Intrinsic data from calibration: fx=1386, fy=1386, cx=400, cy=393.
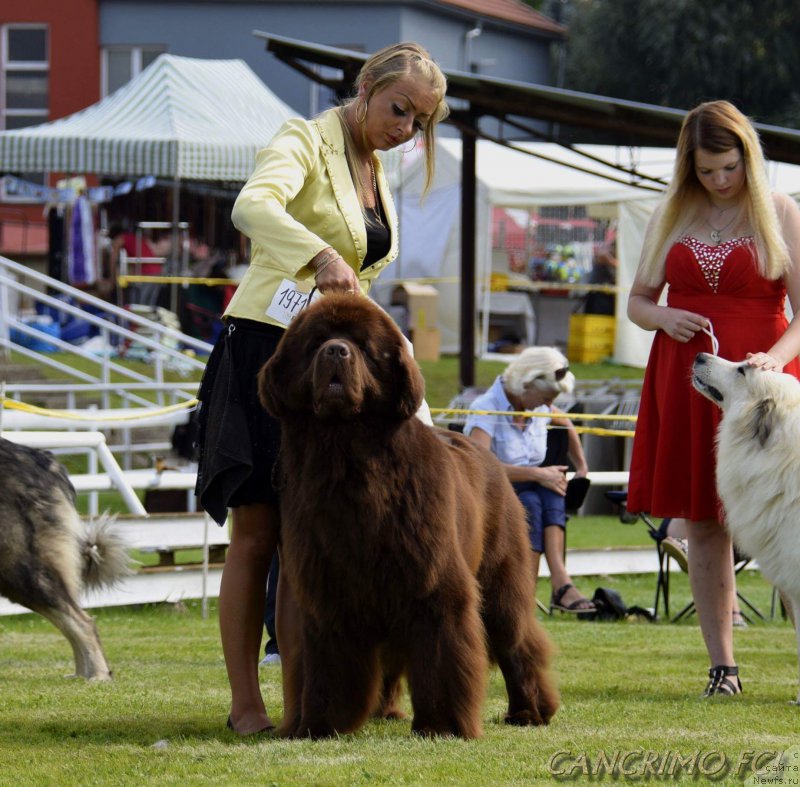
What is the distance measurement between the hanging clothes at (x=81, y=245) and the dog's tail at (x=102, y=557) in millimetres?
12883

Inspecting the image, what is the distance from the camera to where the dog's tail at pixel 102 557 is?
6.29 m

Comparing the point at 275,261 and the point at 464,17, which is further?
the point at 464,17

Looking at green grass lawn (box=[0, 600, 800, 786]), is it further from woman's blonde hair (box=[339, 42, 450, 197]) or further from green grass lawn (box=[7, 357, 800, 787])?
woman's blonde hair (box=[339, 42, 450, 197])

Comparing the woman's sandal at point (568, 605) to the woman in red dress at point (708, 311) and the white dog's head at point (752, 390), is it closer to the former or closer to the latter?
the woman in red dress at point (708, 311)

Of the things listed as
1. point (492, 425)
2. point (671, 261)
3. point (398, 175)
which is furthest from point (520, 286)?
point (671, 261)

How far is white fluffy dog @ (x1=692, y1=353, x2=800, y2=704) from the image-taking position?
4879 millimetres

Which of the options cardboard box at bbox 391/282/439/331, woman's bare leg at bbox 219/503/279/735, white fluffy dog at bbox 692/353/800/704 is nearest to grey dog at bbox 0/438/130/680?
woman's bare leg at bbox 219/503/279/735

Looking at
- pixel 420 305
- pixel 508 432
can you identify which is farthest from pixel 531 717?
pixel 420 305

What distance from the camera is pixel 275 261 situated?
3.98 m

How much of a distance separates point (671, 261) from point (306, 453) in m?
2.03

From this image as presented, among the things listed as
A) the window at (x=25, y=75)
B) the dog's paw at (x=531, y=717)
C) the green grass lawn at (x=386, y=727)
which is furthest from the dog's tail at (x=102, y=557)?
the window at (x=25, y=75)

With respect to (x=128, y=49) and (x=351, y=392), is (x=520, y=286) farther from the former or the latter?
(x=351, y=392)

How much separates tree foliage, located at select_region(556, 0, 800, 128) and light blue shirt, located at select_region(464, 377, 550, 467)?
25.7m

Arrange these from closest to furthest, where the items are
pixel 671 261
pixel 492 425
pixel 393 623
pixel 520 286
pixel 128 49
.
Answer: pixel 393 623 < pixel 671 261 < pixel 492 425 < pixel 520 286 < pixel 128 49
